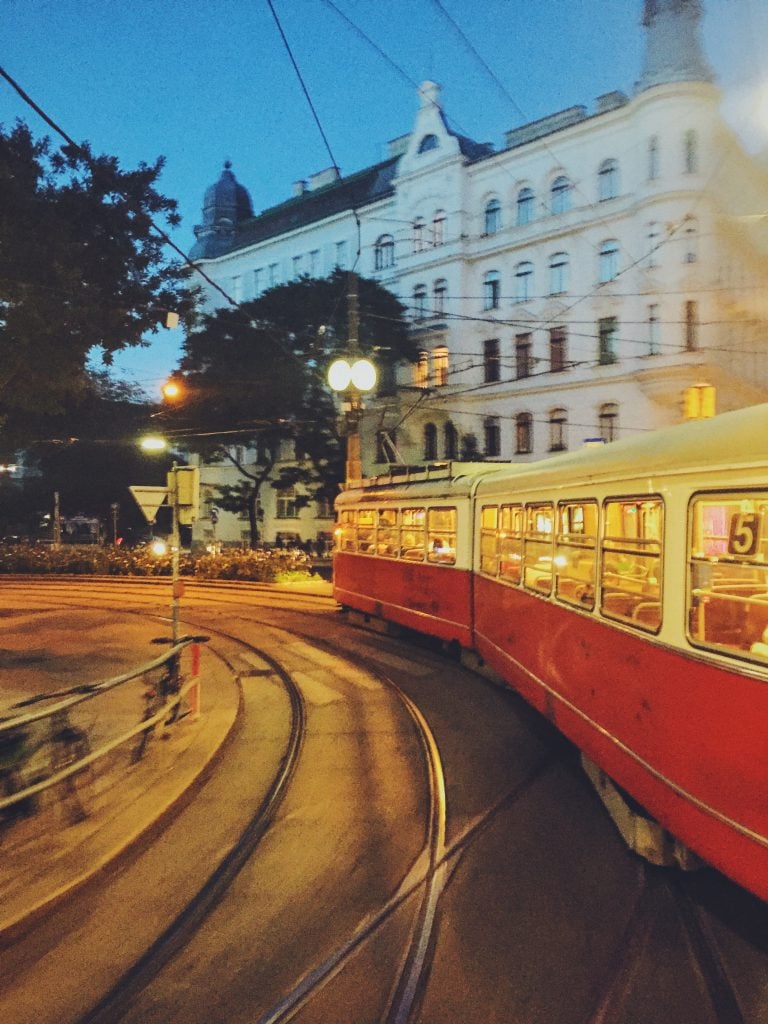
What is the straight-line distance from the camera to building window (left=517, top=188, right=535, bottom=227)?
3409 cm

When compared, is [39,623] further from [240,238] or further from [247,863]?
[240,238]

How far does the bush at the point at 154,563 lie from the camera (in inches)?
→ 1061

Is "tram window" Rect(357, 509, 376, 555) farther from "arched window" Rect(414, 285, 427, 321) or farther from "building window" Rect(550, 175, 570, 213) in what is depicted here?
"arched window" Rect(414, 285, 427, 321)

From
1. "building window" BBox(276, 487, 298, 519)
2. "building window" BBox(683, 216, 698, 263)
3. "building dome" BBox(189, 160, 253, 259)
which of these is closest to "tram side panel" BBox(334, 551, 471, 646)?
"building window" BBox(683, 216, 698, 263)

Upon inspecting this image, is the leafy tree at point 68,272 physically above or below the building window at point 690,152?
below

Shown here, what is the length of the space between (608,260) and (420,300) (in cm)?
997

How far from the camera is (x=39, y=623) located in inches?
701

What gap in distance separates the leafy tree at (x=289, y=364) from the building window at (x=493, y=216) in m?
5.51

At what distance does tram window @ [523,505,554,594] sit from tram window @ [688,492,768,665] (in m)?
2.76

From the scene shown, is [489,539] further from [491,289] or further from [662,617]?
[491,289]

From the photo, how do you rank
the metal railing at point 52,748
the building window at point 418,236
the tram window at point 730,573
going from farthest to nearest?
the building window at point 418,236, the metal railing at point 52,748, the tram window at point 730,573

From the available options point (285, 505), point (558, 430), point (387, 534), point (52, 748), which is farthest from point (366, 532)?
point (285, 505)

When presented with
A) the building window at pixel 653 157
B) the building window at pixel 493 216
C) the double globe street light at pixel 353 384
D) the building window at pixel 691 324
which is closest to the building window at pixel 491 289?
the building window at pixel 493 216

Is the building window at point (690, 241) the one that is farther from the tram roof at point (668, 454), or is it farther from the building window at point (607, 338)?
the tram roof at point (668, 454)
